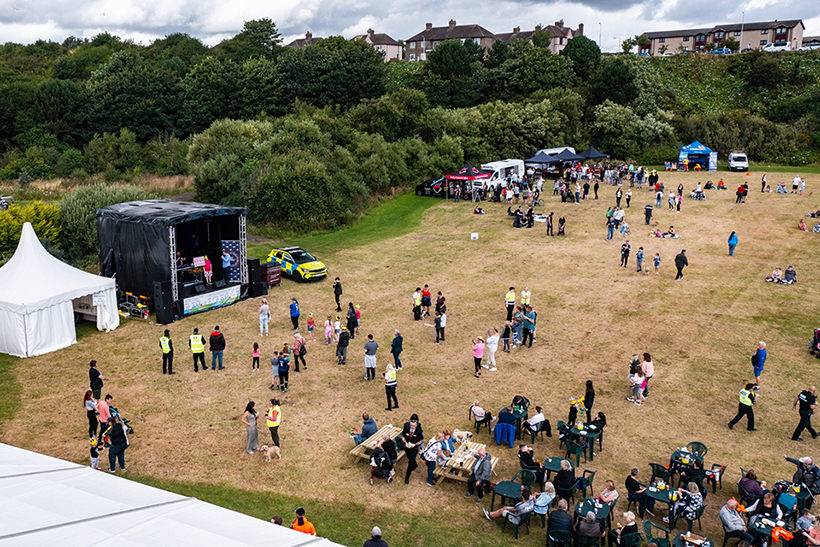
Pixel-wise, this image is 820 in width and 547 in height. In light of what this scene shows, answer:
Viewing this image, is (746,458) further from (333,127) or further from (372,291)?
(333,127)

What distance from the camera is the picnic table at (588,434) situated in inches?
491

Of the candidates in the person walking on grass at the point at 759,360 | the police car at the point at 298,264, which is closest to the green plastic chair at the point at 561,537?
the person walking on grass at the point at 759,360

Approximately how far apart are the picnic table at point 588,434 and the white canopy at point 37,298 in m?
15.0

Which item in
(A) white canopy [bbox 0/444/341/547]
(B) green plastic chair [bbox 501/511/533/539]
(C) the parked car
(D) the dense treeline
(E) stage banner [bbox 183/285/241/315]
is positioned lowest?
(B) green plastic chair [bbox 501/511/533/539]

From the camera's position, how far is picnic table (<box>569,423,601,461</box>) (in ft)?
40.9

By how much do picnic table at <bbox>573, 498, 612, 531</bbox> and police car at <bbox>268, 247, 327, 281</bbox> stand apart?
1665 centimetres

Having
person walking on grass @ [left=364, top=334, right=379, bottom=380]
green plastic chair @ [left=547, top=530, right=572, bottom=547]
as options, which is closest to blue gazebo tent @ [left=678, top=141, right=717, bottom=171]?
person walking on grass @ [left=364, top=334, right=379, bottom=380]

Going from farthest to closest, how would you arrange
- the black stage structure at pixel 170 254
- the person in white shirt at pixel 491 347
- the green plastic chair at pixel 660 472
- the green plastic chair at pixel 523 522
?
the black stage structure at pixel 170 254 → the person in white shirt at pixel 491 347 → the green plastic chair at pixel 660 472 → the green plastic chair at pixel 523 522

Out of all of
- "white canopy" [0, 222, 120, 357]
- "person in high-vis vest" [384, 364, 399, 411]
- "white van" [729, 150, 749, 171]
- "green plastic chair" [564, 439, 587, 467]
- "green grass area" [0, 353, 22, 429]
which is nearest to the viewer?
"green plastic chair" [564, 439, 587, 467]

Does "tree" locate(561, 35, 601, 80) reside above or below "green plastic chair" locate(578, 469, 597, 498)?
above

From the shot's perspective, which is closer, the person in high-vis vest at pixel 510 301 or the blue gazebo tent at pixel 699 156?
the person in high-vis vest at pixel 510 301

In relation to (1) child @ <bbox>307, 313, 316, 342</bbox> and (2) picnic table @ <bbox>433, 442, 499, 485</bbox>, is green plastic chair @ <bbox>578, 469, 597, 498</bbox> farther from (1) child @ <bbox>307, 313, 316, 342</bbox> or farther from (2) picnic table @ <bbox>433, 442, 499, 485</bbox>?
(1) child @ <bbox>307, 313, 316, 342</bbox>

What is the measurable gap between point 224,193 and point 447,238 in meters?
14.2

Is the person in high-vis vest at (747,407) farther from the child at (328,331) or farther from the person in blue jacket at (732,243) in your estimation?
the person in blue jacket at (732,243)
